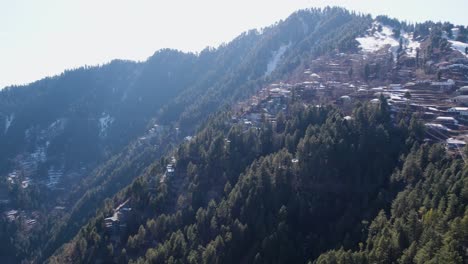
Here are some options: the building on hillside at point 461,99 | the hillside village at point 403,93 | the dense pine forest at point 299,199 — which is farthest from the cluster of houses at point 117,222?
the building on hillside at point 461,99

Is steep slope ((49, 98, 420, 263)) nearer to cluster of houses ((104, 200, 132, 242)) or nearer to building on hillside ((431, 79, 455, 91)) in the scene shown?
cluster of houses ((104, 200, 132, 242))

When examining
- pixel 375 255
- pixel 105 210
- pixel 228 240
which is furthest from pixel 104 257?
pixel 375 255

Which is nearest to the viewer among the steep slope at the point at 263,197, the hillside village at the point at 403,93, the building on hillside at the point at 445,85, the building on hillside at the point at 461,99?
the steep slope at the point at 263,197

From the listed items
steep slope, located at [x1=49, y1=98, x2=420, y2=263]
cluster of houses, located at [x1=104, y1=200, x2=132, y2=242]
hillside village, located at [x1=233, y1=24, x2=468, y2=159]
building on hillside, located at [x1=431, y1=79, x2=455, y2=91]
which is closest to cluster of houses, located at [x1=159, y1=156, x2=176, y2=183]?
steep slope, located at [x1=49, y1=98, x2=420, y2=263]

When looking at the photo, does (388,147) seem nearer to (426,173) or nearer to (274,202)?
(426,173)

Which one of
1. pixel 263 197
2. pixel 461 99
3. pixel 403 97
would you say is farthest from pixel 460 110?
pixel 263 197

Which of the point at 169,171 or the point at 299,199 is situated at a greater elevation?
the point at 169,171

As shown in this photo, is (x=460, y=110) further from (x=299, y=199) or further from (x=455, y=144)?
(x=299, y=199)

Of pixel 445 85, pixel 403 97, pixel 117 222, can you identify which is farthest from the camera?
pixel 445 85

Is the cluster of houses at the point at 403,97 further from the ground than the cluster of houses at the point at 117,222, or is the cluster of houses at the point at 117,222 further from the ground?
the cluster of houses at the point at 403,97

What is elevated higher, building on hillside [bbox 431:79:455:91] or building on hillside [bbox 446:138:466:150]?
building on hillside [bbox 431:79:455:91]

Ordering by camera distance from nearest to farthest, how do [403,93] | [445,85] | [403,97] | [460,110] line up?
1. [460,110]
2. [403,97]
3. [403,93]
4. [445,85]

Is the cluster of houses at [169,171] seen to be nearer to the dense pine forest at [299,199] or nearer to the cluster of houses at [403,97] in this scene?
the dense pine forest at [299,199]
